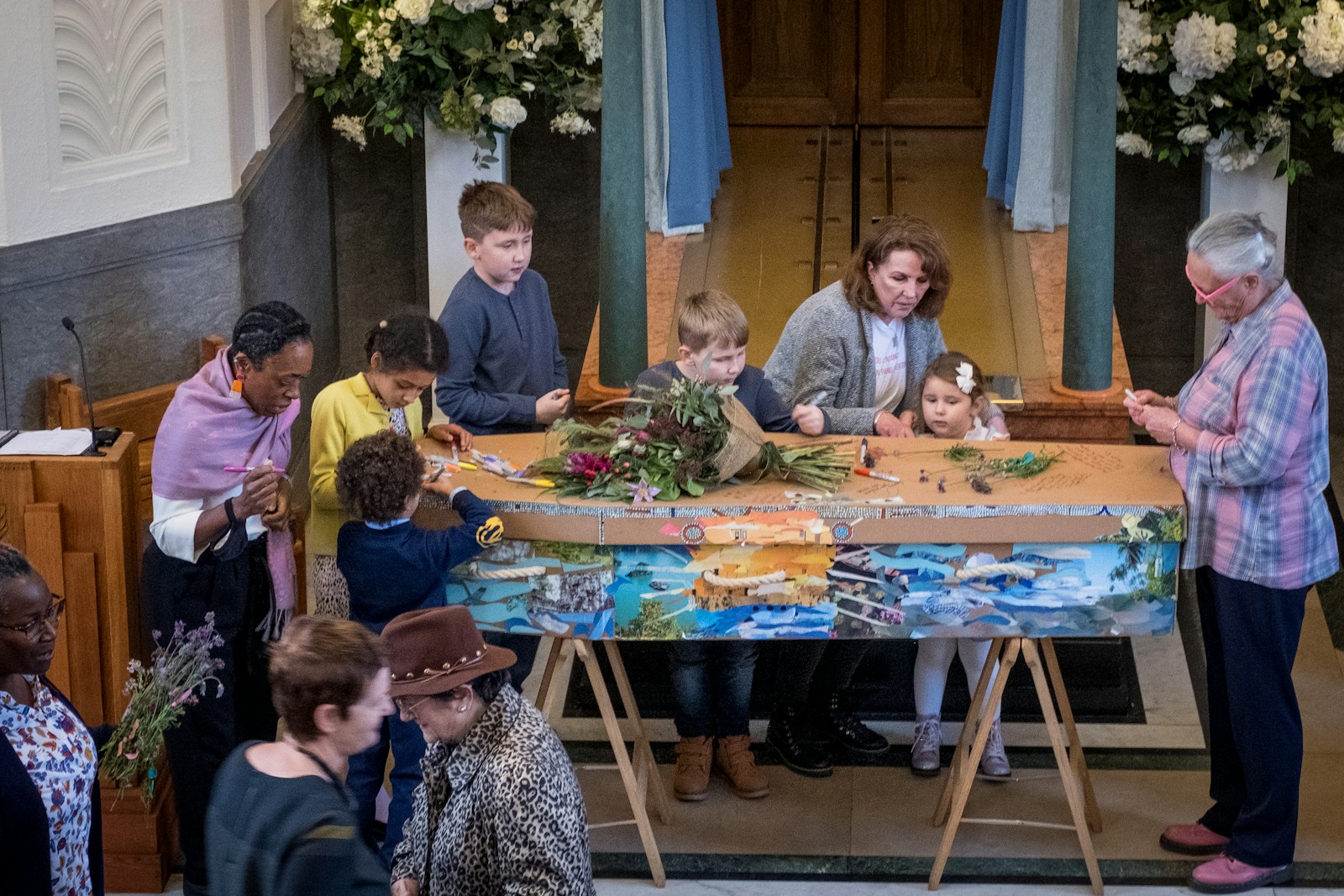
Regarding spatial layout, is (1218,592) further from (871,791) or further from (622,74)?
(622,74)

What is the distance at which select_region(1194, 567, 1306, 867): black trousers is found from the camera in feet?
13.7

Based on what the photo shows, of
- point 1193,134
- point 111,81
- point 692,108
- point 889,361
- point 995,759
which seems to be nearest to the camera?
point 995,759

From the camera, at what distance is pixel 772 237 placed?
795cm

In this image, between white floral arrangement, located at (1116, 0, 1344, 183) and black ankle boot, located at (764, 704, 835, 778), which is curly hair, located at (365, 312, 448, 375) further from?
white floral arrangement, located at (1116, 0, 1344, 183)

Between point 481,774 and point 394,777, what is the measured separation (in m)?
1.38

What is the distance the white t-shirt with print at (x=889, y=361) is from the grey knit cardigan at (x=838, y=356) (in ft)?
0.05

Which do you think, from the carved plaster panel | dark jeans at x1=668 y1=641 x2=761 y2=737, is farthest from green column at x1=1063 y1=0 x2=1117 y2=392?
the carved plaster panel

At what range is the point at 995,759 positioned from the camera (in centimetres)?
488

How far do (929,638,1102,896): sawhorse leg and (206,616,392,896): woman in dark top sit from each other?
1.82 metres

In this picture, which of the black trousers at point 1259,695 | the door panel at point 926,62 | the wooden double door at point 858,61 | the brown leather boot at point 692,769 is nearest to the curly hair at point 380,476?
the brown leather boot at point 692,769

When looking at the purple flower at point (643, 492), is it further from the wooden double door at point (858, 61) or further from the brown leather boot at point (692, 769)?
the wooden double door at point (858, 61)

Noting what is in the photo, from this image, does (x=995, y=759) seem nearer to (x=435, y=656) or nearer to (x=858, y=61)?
(x=435, y=656)

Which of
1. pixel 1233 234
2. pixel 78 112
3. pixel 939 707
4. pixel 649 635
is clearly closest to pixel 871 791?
pixel 939 707

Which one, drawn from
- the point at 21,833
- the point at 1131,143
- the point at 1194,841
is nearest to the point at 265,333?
the point at 21,833
